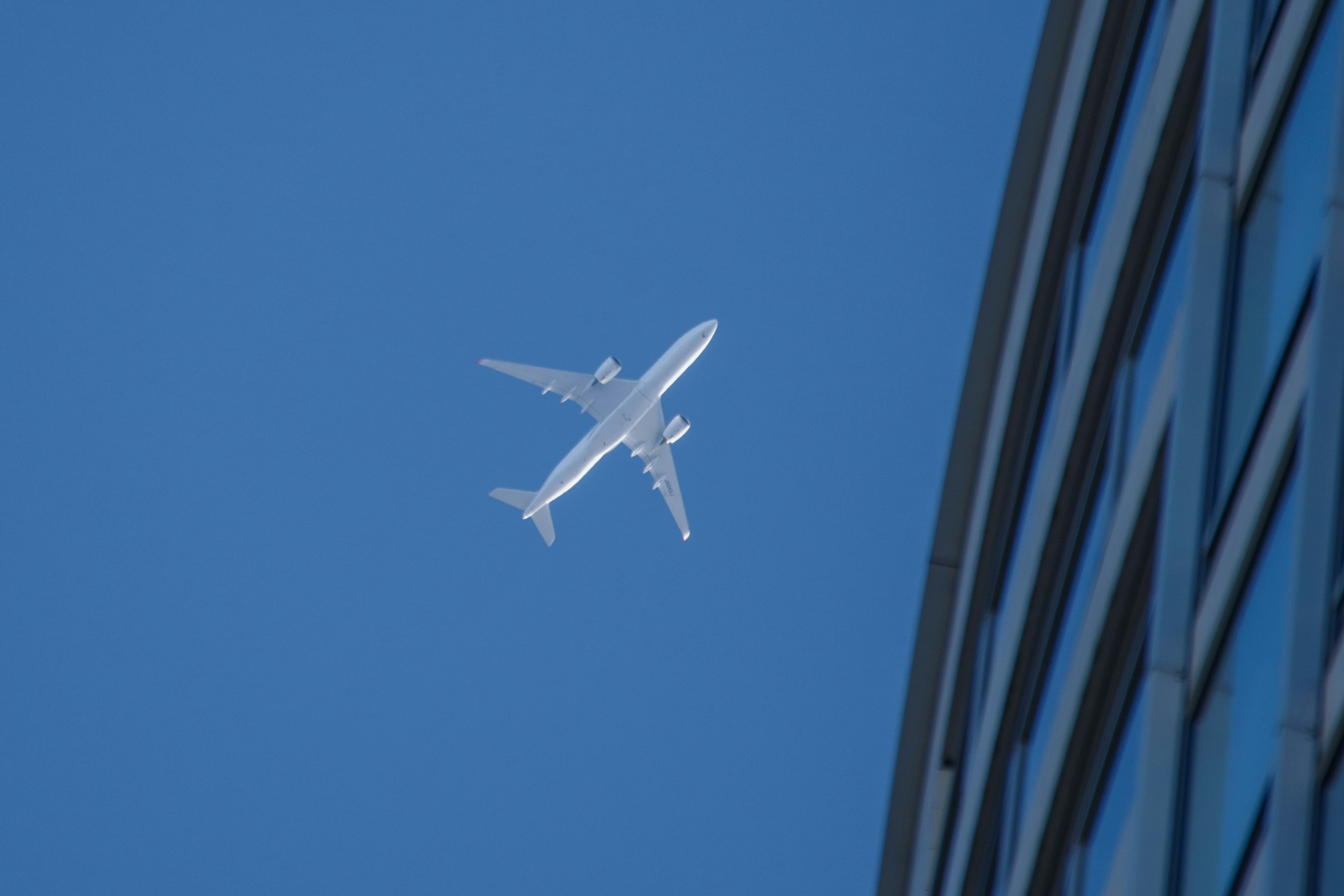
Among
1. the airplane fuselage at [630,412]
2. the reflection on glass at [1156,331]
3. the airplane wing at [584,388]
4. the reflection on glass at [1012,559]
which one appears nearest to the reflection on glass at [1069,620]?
the reflection on glass at [1156,331]

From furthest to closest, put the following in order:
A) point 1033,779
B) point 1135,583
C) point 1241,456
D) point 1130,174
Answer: point 1033,779, point 1130,174, point 1135,583, point 1241,456

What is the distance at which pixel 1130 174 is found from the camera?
12.9 m

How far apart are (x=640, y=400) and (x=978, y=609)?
3277 cm

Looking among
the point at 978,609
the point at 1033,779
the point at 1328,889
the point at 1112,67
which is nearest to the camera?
the point at 1328,889

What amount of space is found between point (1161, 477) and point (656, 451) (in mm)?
45585

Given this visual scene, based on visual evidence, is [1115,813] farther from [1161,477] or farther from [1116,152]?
[1116,152]

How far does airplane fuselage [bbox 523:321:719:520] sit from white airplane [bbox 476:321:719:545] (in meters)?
0.03

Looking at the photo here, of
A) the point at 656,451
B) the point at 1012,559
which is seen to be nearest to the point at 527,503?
the point at 656,451

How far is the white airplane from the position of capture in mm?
49219

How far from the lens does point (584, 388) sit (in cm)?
5481

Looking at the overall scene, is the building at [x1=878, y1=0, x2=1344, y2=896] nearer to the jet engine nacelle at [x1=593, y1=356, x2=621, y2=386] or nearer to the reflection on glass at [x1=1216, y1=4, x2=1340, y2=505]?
the reflection on glass at [x1=1216, y1=4, x2=1340, y2=505]

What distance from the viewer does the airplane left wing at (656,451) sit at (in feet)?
180

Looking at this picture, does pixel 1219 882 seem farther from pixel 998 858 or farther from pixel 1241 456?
pixel 998 858

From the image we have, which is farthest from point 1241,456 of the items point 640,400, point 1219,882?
point 640,400
